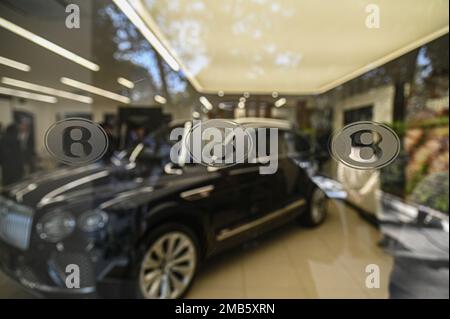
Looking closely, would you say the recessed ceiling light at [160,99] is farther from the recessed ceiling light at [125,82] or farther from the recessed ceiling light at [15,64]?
the recessed ceiling light at [15,64]

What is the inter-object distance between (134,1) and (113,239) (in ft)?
4.96

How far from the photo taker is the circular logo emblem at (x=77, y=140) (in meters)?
1.01

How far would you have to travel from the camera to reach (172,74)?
63.7 inches

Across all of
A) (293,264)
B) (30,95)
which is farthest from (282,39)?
(30,95)

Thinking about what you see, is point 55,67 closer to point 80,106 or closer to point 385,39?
point 80,106

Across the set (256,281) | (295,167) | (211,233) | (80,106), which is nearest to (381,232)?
(256,281)

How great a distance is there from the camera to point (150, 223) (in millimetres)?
1804

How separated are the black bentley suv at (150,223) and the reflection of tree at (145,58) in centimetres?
31

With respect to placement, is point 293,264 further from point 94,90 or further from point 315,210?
point 94,90

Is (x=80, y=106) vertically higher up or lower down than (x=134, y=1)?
lower down

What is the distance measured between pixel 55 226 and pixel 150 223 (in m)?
0.67

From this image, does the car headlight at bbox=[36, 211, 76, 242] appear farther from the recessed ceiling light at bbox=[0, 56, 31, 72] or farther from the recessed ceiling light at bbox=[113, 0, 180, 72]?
the recessed ceiling light at bbox=[113, 0, 180, 72]

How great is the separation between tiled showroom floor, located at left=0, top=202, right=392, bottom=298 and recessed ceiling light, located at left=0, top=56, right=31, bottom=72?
1.70 meters
